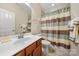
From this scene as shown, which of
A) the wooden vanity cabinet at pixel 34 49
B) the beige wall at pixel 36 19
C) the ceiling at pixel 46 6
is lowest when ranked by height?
the wooden vanity cabinet at pixel 34 49

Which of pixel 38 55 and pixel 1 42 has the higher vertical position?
pixel 1 42

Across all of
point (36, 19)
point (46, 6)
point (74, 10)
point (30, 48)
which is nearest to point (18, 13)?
point (36, 19)

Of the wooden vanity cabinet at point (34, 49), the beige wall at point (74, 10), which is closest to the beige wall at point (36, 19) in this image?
the wooden vanity cabinet at point (34, 49)

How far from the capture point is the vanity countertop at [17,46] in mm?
1278

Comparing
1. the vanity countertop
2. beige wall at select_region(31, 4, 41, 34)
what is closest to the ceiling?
beige wall at select_region(31, 4, 41, 34)

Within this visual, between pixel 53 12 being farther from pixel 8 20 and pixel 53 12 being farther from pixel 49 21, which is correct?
pixel 8 20

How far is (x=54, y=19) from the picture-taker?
167cm

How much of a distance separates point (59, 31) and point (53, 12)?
30 cm

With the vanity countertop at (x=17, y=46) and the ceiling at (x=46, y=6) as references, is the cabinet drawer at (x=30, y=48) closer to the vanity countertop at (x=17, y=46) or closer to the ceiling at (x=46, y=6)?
the vanity countertop at (x=17, y=46)

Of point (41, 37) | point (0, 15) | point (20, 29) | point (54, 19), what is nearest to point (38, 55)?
point (41, 37)

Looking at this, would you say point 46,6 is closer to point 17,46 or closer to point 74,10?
point 74,10

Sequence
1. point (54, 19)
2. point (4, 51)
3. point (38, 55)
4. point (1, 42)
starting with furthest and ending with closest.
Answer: point (54, 19) < point (38, 55) < point (1, 42) < point (4, 51)

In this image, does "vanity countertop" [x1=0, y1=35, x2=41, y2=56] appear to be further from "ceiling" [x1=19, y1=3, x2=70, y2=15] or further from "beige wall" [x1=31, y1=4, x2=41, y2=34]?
"ceiling" [x1=19, y1=3, x2=70, y2=15]

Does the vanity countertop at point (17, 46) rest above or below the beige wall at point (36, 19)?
below
